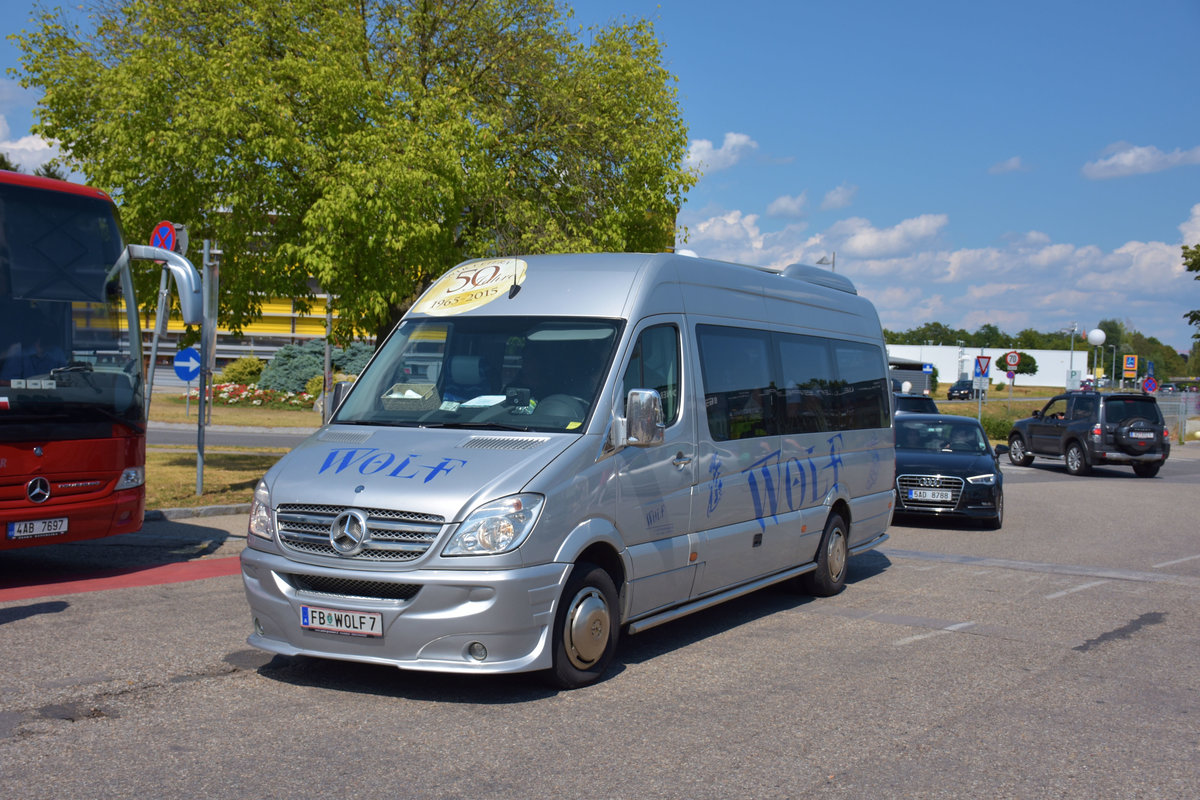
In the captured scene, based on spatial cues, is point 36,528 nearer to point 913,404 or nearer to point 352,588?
point 352,588

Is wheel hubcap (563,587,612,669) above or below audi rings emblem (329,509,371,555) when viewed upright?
below

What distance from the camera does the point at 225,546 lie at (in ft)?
37.6

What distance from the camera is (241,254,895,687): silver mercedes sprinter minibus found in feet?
18.4

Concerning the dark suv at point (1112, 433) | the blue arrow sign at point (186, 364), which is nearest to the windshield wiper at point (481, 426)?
the blue arrow sign at point (186, 364)

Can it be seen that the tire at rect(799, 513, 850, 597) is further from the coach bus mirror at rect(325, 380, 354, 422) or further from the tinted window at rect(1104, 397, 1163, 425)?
the tinted window at rect(1104, 397, 1163, 425)

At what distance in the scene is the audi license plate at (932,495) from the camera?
15078mm

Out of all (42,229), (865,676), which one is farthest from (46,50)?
(865,676)

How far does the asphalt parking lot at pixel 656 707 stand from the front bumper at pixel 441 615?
0.27 m

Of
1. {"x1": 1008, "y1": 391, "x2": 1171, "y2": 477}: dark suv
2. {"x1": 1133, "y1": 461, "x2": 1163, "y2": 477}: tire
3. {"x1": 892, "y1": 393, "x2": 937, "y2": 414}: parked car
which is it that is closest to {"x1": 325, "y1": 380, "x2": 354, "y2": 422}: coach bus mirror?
{"x1": 892, "y1": 393, "x2": 937, "y2": 414}: parked car

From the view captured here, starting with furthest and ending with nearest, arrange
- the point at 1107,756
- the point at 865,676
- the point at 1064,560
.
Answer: the point at 1064,560, the point at 865,676, the point at 1107,756

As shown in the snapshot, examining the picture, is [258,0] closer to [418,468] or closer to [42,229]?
[42,229]

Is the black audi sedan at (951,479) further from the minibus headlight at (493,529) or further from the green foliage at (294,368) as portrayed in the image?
the green foliage at (294,368)

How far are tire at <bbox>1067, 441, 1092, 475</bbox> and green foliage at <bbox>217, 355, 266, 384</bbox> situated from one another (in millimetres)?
28181

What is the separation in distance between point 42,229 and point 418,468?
5434mm
